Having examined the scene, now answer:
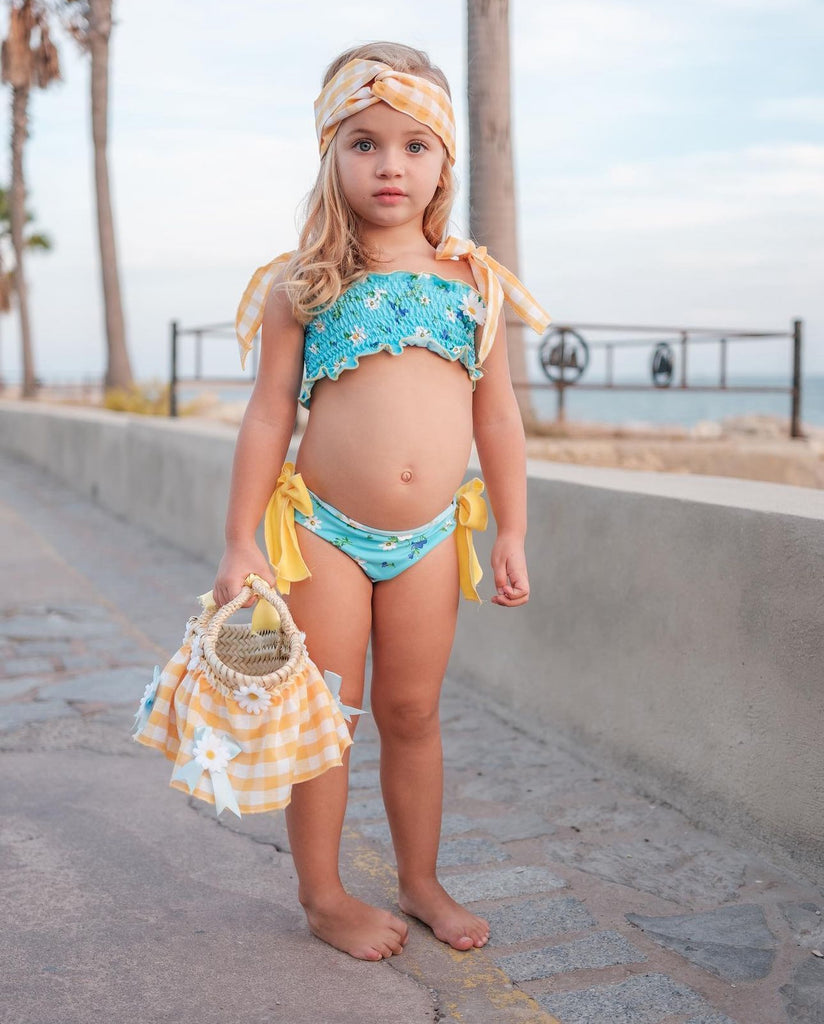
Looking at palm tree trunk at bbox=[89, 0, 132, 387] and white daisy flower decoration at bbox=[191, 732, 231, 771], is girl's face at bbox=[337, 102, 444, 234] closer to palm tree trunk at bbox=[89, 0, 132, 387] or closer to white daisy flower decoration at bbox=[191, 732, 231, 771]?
white daisy flower decoration at bbox=[191, 732, 231, 771]

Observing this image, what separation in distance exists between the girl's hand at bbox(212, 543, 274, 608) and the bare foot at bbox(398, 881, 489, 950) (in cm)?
78

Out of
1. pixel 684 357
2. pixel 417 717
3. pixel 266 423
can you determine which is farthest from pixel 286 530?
pixel 684 357

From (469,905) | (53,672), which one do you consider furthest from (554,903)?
(53,672)

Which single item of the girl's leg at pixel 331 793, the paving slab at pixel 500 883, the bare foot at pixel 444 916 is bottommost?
the paving slab at pixel 500 883

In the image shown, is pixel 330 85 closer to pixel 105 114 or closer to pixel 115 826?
pixel 115 826

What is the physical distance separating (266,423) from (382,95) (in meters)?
0.70

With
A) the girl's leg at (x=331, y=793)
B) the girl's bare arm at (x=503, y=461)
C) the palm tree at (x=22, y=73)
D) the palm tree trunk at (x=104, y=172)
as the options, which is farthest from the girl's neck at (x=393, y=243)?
the palm tree at (x=22, y=73)

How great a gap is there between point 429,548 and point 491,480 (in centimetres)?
25

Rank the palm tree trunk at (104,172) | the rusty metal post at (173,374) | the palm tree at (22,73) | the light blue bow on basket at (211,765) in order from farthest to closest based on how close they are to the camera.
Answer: the palm tree at (22,73) → the palm tree trunk at (104,172) → the rusty metal post at (173,374) → the light blue bow on basket at (211,765)

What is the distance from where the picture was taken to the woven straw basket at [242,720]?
7.18ft

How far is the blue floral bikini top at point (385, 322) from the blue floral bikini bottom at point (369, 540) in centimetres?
29

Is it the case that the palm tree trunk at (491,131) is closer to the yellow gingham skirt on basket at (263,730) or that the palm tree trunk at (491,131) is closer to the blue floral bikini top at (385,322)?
the blue floral bikini top at (385,322)

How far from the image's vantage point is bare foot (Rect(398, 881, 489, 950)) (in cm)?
250

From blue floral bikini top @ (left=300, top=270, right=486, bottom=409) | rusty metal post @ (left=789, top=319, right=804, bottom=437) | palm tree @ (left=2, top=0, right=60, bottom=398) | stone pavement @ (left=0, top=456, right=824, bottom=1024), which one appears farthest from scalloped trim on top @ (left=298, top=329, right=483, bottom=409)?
palm tree @ (left=2, top=0, right=60, bottom=398)
